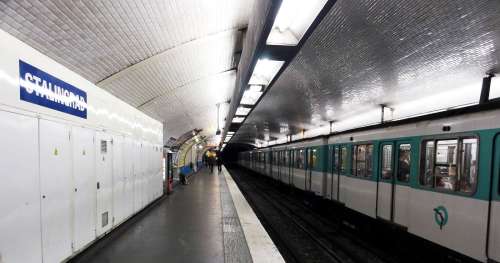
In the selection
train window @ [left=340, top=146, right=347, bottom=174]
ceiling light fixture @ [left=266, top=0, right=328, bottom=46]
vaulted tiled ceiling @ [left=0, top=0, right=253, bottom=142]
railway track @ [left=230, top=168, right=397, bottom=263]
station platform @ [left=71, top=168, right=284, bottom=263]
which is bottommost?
railway track @ [left=230, top=168, right=397, bottom=263]

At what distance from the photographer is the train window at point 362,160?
7.34 meters

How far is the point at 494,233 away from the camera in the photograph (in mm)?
3928

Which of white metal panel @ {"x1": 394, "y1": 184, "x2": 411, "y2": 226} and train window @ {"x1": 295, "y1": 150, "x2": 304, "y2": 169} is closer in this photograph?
white metal panel @ {"x1": 394, "y1": 184, "x2": 411, "y2": 226}

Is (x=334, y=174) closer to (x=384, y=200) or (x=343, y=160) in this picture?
(x=343, y=160)

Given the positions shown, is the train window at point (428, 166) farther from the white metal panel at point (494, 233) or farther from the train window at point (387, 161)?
the white metal panel at point (494, 233)

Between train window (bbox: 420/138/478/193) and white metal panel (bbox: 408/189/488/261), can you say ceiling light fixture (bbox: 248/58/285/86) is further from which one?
white metal panel (bbox: 408/189/488/261)

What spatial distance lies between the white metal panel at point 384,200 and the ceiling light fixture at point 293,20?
4.21 metres

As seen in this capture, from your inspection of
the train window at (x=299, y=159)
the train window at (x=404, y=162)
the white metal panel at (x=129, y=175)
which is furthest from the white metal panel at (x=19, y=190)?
the train window at (x=299, y=159)

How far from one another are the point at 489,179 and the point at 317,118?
33.6ft

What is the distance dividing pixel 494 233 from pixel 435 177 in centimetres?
131

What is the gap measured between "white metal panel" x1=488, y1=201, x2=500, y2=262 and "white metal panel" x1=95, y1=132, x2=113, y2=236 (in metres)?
6.20

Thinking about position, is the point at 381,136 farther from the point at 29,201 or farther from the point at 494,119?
the point at 29,201

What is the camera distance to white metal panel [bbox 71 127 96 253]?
15.4 feet

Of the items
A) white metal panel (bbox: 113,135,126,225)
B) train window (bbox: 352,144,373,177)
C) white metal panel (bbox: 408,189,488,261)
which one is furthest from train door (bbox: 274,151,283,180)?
white metal panel (bbox: 408,189,488,261)
